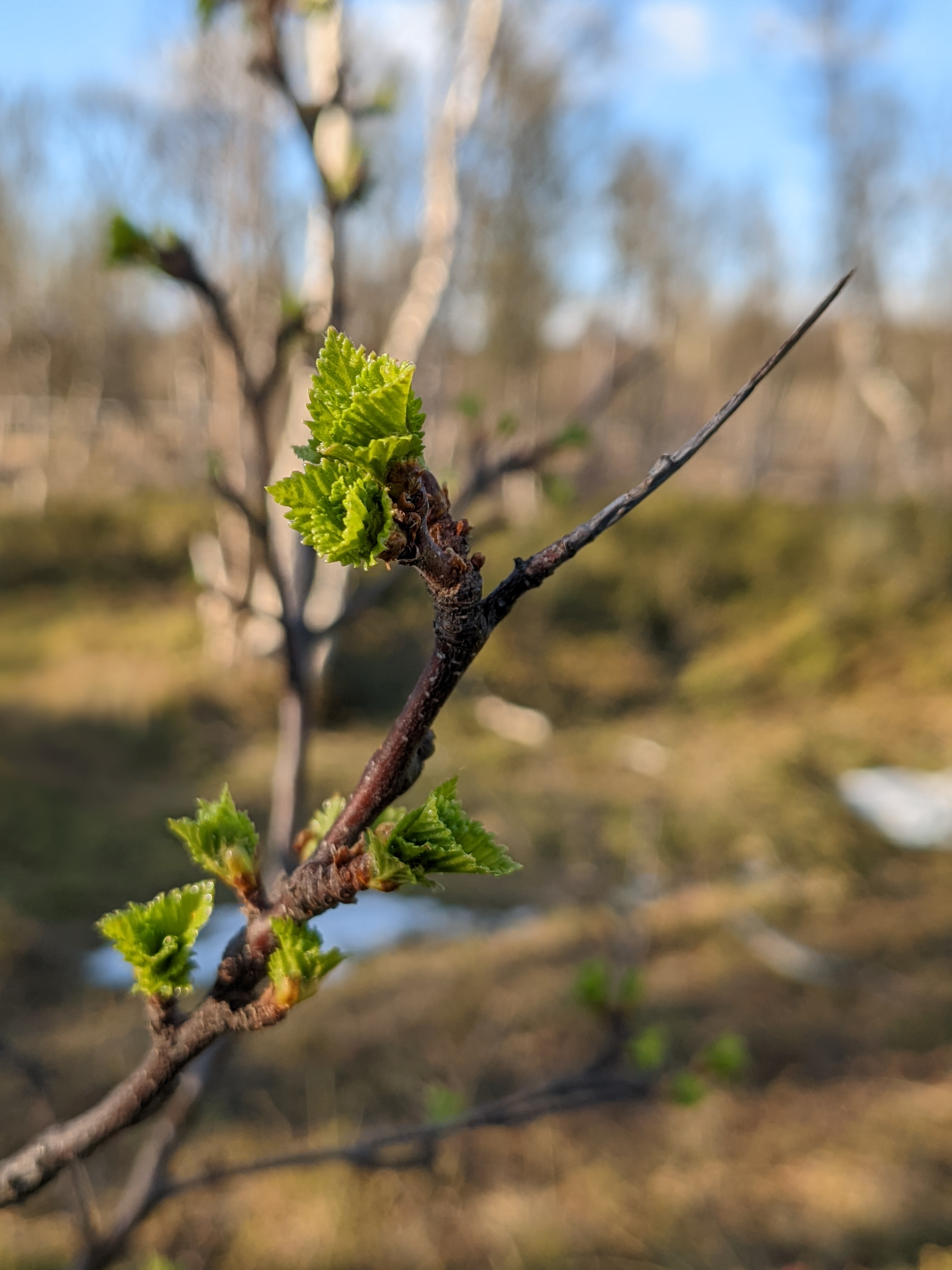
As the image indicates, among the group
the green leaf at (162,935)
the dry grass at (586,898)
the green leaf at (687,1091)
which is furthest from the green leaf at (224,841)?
the dry grass at (586,898)

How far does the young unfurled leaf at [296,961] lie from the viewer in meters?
0.58

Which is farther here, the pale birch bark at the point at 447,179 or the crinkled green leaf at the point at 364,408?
the pale birch bark at the point at 447,179

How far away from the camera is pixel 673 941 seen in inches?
207

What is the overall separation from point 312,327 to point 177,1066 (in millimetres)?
1627

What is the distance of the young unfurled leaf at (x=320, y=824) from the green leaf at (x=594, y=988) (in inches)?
44.4

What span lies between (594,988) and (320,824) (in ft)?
3.92

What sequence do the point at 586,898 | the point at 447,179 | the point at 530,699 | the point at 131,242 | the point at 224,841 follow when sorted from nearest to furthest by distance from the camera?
the point at 224,841, the point at 131,242, the point at 586,898, the point at 447,179, the point at 530,699

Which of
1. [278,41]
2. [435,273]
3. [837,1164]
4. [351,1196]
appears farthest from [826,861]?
[278,41]

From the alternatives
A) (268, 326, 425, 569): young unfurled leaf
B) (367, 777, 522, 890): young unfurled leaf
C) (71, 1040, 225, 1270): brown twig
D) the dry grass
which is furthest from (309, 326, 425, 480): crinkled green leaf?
the dry grass

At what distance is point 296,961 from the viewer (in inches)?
22.5

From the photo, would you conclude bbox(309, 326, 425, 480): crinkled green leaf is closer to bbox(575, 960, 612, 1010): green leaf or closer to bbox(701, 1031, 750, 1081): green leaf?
bbox(575, 960, 612, 1010): green leaf

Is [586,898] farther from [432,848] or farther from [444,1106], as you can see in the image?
[432,848]

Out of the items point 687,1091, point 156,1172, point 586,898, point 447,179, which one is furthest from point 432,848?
point 447,179

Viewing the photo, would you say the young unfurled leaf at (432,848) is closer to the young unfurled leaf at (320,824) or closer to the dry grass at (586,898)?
the young unfurled leaf at (320,824)
